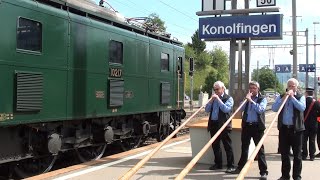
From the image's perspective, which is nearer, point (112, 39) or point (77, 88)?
point (77, 88)

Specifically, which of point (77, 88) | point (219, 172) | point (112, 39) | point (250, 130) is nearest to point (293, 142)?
point (250, 130)

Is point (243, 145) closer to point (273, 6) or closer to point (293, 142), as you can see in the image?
point (293, 142)

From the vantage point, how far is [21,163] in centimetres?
945

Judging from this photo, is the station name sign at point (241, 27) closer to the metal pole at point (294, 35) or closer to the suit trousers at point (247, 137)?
the suit trousers at point (247, 137)

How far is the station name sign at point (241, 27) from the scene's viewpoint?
38.0 ft

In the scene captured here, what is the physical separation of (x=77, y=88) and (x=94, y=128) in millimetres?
1828

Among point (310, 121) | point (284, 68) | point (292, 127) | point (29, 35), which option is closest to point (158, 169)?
point (292, 127)

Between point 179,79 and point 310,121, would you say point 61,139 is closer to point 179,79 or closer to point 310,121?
point 310,121

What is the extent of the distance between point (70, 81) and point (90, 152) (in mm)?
2578

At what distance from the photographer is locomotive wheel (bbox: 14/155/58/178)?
9.37 meters

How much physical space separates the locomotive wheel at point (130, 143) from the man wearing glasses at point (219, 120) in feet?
16.8

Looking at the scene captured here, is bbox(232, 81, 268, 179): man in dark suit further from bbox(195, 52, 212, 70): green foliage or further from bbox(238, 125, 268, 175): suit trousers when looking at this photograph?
bbox(195, 52, 212, 70): green foliage

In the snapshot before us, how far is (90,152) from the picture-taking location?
1180cm

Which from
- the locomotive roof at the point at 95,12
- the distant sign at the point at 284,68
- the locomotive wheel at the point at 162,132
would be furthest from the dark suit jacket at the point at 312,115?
the distant sign at the point at 284,68
